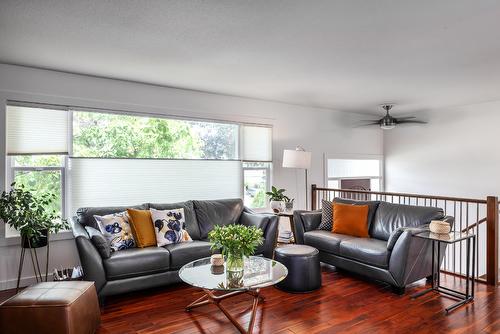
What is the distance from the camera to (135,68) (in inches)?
144

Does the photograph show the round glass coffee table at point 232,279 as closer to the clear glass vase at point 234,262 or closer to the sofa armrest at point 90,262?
the clear glass vase at point 234,262

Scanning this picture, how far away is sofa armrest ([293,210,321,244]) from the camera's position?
4437 millimetres

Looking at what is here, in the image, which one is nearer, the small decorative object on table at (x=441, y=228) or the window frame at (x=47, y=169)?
the small decorative object on table at (x=441, y=228)

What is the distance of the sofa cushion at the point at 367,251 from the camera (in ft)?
11.1

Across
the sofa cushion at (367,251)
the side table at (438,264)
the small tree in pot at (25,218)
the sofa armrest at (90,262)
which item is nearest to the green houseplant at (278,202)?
the sofa cushion at (367,251)

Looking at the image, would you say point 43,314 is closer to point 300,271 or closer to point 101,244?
point 101,244

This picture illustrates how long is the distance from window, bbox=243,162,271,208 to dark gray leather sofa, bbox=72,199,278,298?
0.93m

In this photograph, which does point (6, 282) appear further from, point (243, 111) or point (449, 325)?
point (449, 325)

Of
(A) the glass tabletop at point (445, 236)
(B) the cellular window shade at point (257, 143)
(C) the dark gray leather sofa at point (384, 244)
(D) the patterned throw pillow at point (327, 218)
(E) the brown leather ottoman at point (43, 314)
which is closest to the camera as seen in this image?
(E) the brown leather ottoman at point (43, 314)

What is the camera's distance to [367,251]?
351 centimetres

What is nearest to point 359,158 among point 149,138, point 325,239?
point 325,239

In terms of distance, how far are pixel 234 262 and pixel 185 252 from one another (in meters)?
0.99

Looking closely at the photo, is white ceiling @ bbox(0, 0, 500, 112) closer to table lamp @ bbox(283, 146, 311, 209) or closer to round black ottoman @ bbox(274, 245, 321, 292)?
table lamp @ bbox(283, 146, 311, 209)

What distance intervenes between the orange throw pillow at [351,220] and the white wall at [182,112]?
1523mm
